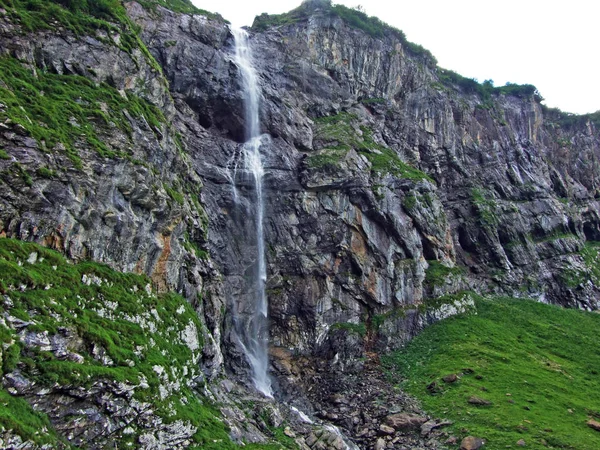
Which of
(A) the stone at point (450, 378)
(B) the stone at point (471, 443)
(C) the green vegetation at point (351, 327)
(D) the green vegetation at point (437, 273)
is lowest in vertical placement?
(B) the stone at point (471, 443)

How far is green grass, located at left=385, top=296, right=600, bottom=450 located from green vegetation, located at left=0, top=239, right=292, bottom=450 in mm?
16122

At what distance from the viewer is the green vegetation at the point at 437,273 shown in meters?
53.5

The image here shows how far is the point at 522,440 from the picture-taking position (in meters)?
29.3

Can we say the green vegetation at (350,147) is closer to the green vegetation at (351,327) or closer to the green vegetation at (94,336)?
the green vegetation at (351,327)

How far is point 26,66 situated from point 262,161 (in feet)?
91.5

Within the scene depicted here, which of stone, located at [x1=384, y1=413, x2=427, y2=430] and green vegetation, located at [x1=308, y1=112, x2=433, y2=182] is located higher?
green vegetation, located at [x1=308, y1=112, x2=433, y2=182]

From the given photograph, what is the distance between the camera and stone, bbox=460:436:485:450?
29.2m

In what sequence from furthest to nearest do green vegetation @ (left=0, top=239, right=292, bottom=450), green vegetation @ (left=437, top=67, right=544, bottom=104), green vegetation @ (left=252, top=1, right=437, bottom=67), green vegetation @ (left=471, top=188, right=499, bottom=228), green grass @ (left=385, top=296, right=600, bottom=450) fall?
green vegetation @ (left=437, top=67, right=544, bottom=104), green vegetation @ (left=252, top=1, right=437, bottom=67), green vegetation @ (left=471, top=188, right=499, bottom=228), green grass @ (left=385, top=296, right=600, bottom=450), green vegetation @ (left=0, top=239, right=292, bottom=450)

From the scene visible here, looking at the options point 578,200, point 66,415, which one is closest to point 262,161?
point 66,415

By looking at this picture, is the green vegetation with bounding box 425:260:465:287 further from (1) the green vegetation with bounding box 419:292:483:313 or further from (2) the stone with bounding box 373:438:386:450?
(2) the stone with bounding box 373:438:386:450

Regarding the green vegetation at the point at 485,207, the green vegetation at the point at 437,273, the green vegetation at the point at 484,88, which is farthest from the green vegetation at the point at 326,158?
the green vegetation at the point at 484,88

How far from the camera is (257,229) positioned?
164 ft

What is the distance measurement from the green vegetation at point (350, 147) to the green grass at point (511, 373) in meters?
21.3

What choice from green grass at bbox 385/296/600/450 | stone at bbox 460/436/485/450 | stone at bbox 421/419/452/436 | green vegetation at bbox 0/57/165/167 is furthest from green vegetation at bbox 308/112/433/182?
stone at bbox 460/436/485/450
